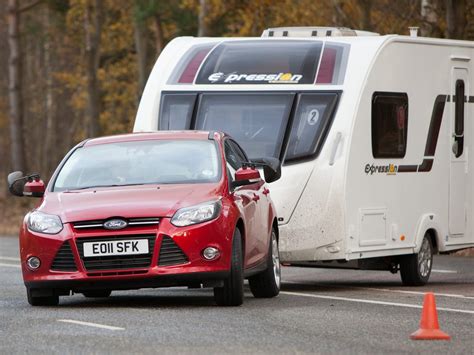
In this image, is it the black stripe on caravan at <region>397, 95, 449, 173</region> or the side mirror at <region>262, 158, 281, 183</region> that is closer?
the side mirror at <region>262, 158, 281, 183</region>

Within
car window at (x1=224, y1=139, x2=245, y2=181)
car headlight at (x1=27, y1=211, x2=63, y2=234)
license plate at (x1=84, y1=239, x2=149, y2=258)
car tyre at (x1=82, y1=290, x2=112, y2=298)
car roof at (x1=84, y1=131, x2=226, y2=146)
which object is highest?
car roof at (x1=84, y1=131, x2=226, y2=146)

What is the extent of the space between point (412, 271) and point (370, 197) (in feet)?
4.92

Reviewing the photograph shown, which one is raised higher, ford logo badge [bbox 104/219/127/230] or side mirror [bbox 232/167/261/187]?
side mirror [bbox 232/167/261/187]

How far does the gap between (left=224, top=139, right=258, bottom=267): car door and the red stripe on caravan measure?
2.52m

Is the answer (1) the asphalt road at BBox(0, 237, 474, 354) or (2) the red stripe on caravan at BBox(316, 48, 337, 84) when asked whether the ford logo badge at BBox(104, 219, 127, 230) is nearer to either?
(1) the asphalt road at BBox(0, 237, 474, 354)

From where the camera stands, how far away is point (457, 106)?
2056cm

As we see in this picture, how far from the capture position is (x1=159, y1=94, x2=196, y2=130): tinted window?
739 inches

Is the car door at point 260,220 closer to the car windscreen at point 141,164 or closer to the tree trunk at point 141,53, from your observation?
the car windscreen at point 141,164

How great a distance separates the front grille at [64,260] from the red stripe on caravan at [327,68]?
488cm

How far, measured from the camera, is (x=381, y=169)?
18.7 metres

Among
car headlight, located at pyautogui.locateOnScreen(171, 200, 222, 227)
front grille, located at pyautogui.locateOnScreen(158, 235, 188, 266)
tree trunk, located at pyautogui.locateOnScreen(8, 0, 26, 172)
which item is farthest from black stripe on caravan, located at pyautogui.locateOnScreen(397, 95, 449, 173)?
tree trunk, located at pyautogui.locateOnScreen(8, 0, 26, 172)

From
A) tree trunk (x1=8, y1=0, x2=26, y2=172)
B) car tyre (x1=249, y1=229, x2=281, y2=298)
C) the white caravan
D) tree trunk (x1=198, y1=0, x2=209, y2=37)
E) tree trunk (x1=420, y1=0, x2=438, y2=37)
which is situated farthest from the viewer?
tree trunk (x1=8, y1=0, x2=26, y2=172)

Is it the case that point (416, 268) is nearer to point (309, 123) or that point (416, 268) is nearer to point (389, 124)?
point (389, 124)

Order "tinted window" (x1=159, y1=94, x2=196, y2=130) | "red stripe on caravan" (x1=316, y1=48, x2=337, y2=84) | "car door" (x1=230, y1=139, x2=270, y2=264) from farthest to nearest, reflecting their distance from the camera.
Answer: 1. "tinted window" (x1=159, y1=94, x2=196, y2=130)
2. "red stripe on caravan" (x1=316, y1=48, x2=337, y2=84)
3. "car door" (x1=230, y1=139, x2=270, y2=264)
